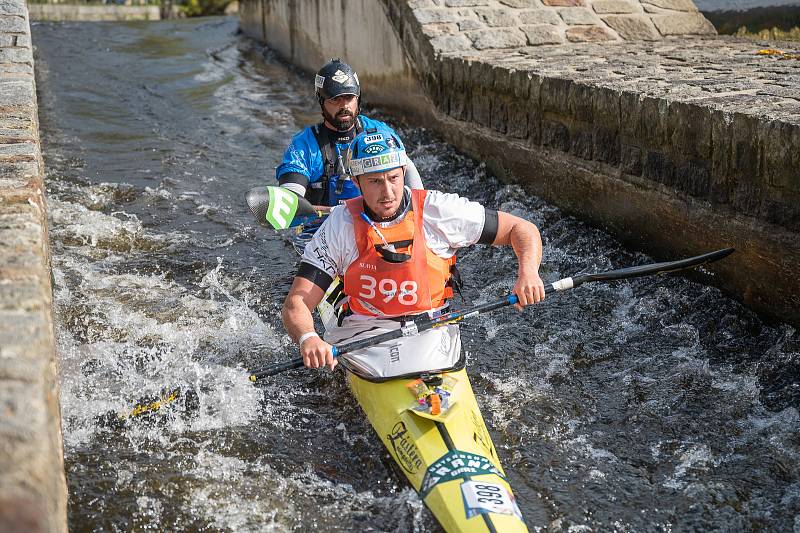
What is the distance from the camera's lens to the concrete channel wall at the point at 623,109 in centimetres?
541

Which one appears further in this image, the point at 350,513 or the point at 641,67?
the point at 641,67

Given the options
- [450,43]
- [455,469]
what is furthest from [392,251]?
[450,43]

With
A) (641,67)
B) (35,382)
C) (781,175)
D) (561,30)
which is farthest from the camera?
(561,30)

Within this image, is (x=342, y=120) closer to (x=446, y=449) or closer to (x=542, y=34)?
(x=446, y=449)

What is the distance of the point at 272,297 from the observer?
22.2 feet

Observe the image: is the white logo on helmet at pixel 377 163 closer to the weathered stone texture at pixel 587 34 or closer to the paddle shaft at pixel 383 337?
the paddle shaft at pixel 383 337

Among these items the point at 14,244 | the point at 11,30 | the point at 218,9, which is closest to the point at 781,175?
the point at 14,244

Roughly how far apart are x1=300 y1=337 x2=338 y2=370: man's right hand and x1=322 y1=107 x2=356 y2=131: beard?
91.7 inches

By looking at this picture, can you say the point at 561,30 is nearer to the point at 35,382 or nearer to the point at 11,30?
the point at 11,30

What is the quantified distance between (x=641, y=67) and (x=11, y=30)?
6592 mm

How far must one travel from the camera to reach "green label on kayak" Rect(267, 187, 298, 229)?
18.0 feet

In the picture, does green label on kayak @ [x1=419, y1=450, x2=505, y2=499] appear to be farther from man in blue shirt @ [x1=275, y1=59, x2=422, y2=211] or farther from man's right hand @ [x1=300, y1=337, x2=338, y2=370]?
man in blue shirt @ [x1=275, y1=59, x2=422, y2=211]

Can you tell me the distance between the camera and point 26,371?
271cm

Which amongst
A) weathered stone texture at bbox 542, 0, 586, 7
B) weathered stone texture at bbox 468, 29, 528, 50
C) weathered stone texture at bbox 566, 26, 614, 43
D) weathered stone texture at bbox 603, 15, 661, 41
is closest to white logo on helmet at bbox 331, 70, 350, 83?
weathered stone texture at bbox 468, 29, 528, 50
